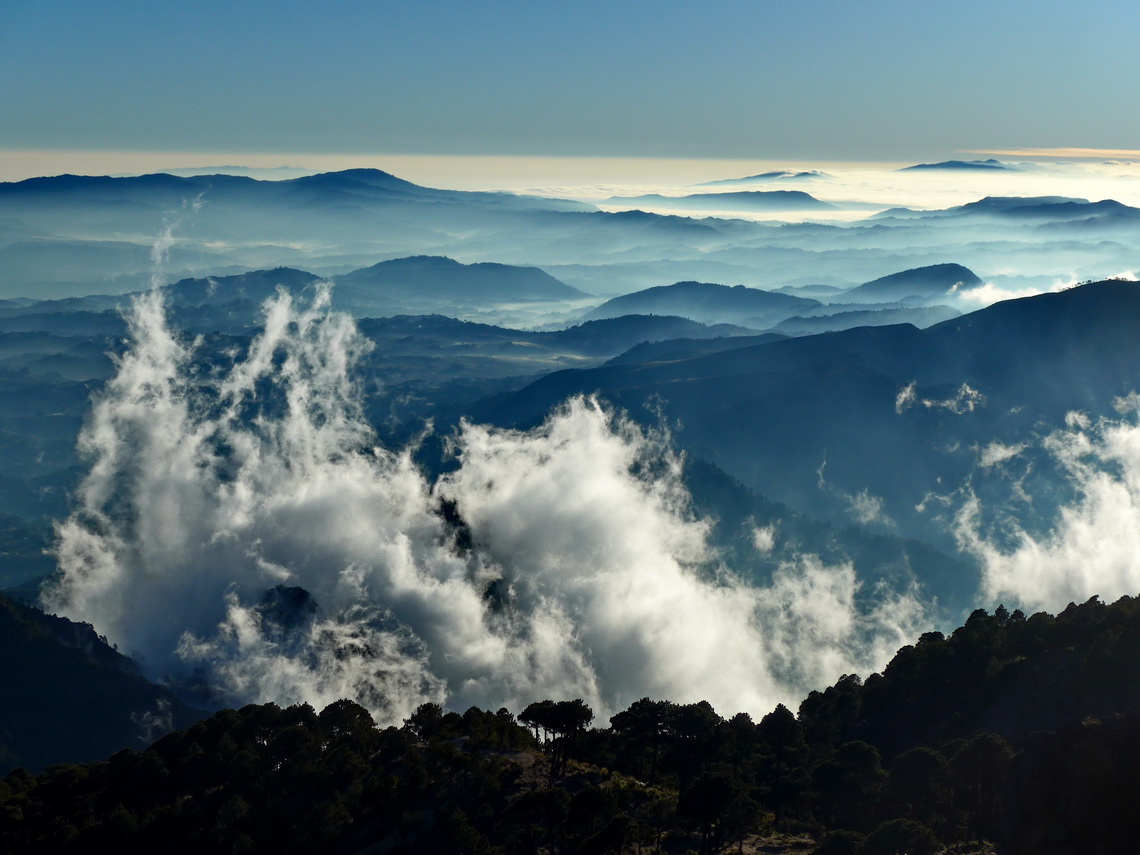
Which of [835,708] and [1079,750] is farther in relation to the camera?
[835,708]

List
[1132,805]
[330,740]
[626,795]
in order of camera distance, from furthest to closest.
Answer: [330,740] < [626,795] < [1132,805]

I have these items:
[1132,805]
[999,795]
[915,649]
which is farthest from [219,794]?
[915,649]

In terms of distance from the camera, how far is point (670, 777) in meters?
110

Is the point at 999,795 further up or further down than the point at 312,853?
further up

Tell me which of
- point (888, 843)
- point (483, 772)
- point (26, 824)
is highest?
point (888, 843)

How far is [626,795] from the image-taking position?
94812mm

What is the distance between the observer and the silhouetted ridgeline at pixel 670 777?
83.4 m

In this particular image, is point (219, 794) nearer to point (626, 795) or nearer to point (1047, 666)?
point (626, 795)

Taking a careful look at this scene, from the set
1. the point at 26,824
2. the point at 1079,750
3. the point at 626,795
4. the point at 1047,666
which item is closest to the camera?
the point at 1079,750

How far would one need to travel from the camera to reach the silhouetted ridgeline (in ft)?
274

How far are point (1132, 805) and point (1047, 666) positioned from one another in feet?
162

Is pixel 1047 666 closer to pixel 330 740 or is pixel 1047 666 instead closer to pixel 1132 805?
pixel 1132 805

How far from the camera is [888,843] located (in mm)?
76938

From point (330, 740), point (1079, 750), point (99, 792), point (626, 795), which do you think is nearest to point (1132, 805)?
point (1079, 750)
